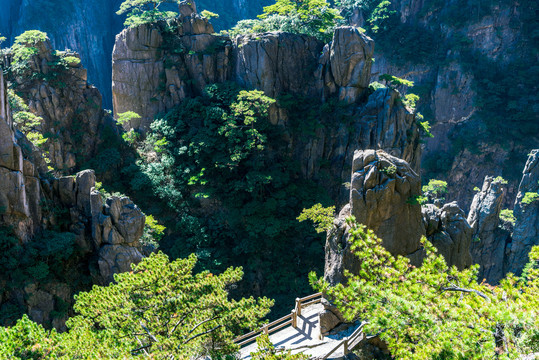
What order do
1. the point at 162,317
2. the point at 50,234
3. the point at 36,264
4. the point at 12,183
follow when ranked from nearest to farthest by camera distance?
1. the point at 162,317
2. the point at 36,264
3. the point at 12,183
4. the point at 50,234

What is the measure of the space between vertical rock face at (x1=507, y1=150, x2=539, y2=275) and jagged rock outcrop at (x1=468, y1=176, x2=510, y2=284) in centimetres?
72

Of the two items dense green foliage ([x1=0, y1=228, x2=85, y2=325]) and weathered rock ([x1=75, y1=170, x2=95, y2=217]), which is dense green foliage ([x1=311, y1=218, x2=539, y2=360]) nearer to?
dense green foliage ([x1=0, y1=228, x2=85, y2=325])

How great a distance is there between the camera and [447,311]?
19.6ft

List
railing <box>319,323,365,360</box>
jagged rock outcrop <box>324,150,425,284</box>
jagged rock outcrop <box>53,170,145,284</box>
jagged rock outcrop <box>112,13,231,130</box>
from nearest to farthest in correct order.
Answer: railing <box>319,323,365,360</box>, jagged rock outcrop <box>324,150,425,284</box>, jagged rock outcrop <box>53,170,145,284</box>, jagged rock outcrop <box>112,13,231,130</box>

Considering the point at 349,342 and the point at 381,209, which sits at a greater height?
the point at 381,209

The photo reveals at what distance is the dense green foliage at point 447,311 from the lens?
489 cm

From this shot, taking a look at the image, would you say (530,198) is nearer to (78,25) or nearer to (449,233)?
(449,233)

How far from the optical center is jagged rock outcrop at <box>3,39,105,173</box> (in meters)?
21.7

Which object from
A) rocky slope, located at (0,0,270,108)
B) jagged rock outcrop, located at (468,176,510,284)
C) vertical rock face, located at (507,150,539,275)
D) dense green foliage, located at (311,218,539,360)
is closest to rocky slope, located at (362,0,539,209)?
vertical rock face, located at (507,150,539,275)

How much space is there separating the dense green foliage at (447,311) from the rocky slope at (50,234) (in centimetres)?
1042

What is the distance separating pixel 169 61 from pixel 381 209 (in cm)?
1900

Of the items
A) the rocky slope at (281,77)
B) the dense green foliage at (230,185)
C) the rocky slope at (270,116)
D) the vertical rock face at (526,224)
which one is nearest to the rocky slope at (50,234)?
the dense green foliage at (230,185)

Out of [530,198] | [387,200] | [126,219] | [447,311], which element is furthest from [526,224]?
[126,219]

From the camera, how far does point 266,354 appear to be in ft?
22.9
